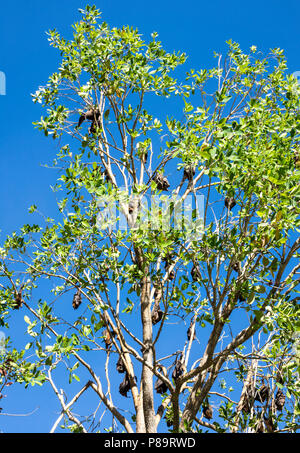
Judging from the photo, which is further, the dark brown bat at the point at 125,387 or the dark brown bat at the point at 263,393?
the dark brown bat at the point at 263,393

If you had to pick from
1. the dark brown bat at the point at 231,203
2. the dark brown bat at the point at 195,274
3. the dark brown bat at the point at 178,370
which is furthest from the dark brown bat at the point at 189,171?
the dark brown bat at the point at 178,370

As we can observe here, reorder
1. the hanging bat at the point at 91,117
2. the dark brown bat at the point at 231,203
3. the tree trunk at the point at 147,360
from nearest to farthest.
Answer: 1. the dark brown bat at the point at 231,203
2. the tree trunk at the point at 147,360
3. the hanging bat at the point at 91,117

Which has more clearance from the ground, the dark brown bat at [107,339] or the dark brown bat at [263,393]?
the dark brown bat at [107,339]

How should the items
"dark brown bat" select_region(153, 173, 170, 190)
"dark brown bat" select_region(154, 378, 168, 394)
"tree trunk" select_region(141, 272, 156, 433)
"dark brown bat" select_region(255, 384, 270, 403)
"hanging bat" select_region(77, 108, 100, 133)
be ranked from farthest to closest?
1. "hanging bat" select_region(77, 108, 100, 133)
2. "dark brown bat" select_region(153, 173, 170, 190)
3. "dark brown bat" select_region(154, 378, 168, 394)
4. "dark brown bat" select_region(255, 384, 270, 403)
5. "tree trunk" select_region(141, 272, 156, 433)

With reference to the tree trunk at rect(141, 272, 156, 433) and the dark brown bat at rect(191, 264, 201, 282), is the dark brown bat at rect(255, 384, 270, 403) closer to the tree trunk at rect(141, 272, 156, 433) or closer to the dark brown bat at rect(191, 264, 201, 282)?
the tree trunk at rect(141, 272, 156, 433)

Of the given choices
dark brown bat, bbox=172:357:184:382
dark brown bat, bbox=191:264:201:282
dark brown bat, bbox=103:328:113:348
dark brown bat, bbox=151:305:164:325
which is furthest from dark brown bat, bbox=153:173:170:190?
dark brown bat, bbox=172:357:184:382

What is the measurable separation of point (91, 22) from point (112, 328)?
5.69 m

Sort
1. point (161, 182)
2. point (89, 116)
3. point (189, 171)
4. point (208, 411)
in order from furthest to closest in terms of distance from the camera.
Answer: point (89, 116)
point (161, 182)
point (208, 411)
point (189, 171)

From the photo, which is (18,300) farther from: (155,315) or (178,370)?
(178,370)

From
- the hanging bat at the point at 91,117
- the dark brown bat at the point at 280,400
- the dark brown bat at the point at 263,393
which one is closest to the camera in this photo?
the dark brown bat at the point at 280,400

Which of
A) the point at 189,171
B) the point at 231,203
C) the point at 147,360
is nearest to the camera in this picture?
the point at 231,203

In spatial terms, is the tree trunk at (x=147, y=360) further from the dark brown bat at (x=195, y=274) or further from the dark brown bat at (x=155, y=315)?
the dark brown bat at (x=195, y=274)

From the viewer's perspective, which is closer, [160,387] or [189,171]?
[189,171]

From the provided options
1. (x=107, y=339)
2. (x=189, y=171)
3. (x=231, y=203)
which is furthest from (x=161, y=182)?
(x=107, y=339)
